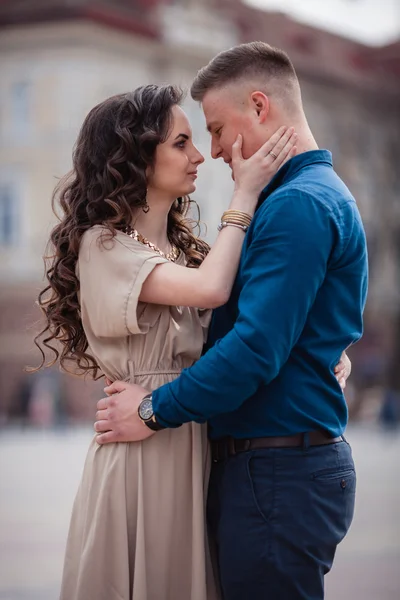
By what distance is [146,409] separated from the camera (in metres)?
3.18

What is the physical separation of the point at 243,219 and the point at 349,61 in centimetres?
3708

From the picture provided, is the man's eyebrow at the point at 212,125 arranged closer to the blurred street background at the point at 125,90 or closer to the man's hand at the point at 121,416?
the man's hand at the point at 121,416

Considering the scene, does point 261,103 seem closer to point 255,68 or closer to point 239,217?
point 255,68

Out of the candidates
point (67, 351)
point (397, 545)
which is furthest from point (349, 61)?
point (67, 351)

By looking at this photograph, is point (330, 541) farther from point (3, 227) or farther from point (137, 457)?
point (3, 227)

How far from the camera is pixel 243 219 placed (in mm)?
3234

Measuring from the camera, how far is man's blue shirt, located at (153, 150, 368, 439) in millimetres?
2904

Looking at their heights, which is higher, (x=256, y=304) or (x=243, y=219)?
(x=243, y=219)

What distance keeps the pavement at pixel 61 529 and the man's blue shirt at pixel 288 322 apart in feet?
12.6

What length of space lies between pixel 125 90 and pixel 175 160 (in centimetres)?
2665

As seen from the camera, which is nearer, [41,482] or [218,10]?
[41,482]

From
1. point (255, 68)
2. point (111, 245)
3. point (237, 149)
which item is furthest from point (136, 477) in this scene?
point (255, 68)

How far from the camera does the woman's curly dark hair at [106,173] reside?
3391 millimetres

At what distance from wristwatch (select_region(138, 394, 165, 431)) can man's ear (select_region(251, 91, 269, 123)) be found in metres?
0.99
